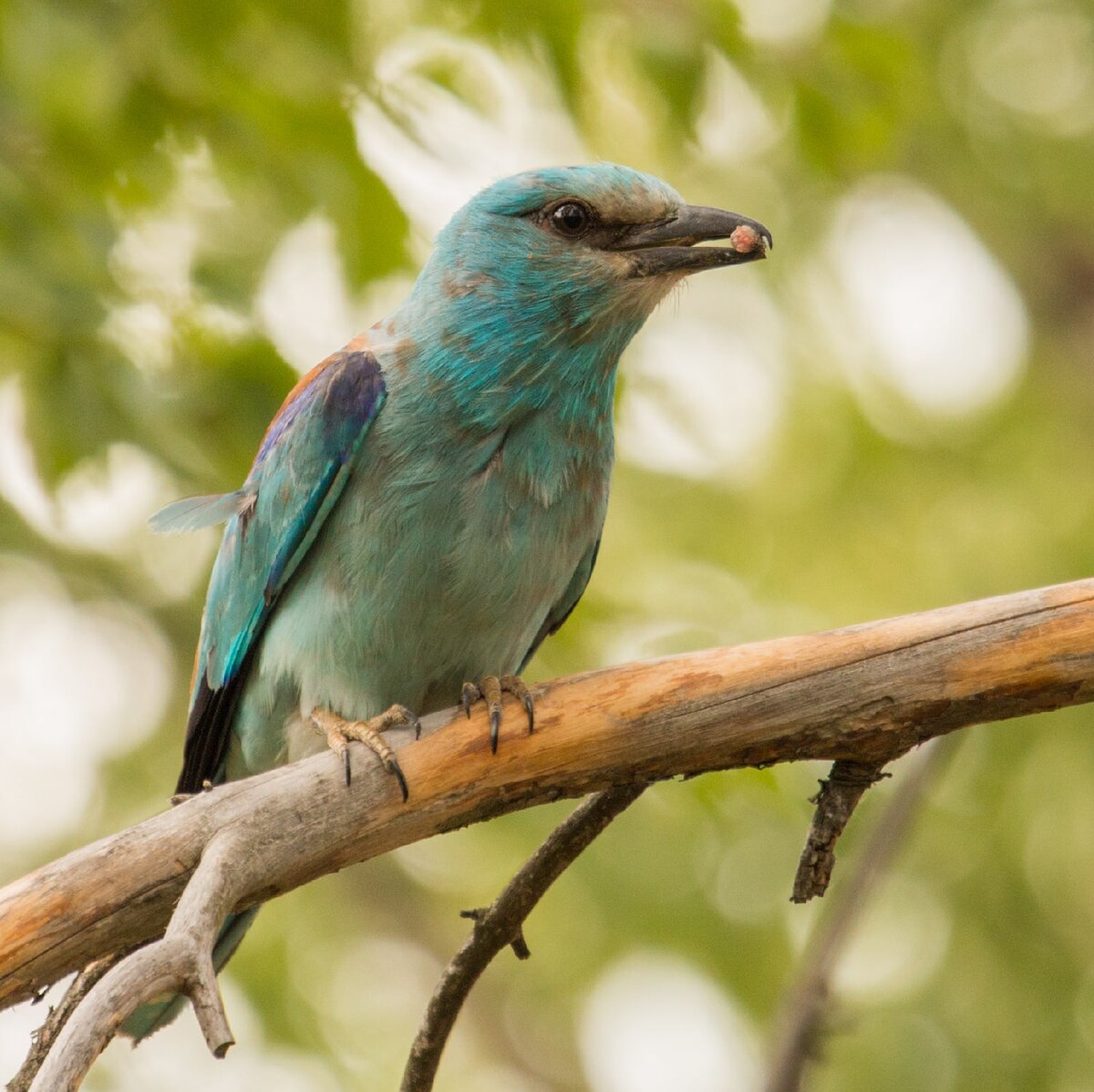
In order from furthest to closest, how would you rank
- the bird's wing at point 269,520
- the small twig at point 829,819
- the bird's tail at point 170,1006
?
the bird's wing at point 269,520, the bird's tail at point 170,1006, the small twig at point 829,819

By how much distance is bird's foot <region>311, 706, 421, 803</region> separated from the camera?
387cm

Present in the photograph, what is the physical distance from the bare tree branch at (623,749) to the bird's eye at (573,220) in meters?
1.96

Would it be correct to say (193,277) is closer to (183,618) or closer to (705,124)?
(705,124)

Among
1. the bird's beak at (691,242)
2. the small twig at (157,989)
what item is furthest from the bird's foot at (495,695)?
the bird's beak at (691,242)

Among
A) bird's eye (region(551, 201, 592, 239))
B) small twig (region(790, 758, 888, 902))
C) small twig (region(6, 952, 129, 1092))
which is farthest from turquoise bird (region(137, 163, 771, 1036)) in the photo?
small twig (region(790, 758, 888, 902))

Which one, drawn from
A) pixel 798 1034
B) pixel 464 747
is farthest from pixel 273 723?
pixel 798 1034

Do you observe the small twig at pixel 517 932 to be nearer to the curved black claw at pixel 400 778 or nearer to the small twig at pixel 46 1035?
the curved black claw at pixel 400 778

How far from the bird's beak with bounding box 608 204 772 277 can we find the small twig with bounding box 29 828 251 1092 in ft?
8.86

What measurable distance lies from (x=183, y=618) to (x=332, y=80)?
3.54 meters

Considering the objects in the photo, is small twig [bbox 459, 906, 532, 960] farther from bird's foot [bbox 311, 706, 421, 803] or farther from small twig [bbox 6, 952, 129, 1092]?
small twig [bbox 6, 952, 129, 1092]

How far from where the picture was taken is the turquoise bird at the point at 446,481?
4797 mm

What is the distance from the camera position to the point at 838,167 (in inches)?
227

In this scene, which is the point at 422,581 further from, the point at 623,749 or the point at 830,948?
the point at 830,948

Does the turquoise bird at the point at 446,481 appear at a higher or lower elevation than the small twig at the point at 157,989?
higher
